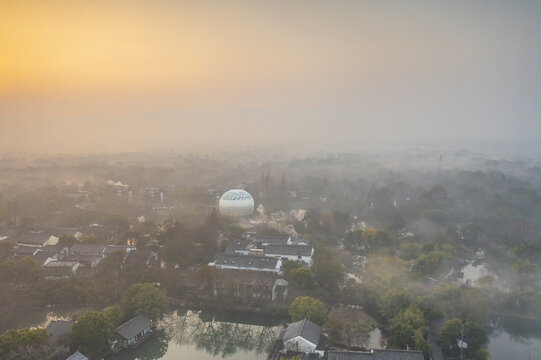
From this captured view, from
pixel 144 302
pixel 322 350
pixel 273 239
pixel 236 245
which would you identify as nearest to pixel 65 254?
pixel 144 302

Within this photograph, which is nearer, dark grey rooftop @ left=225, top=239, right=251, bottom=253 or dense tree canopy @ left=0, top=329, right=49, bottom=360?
dense tree canopy @ left=0, top=329, right=49, bottom=360

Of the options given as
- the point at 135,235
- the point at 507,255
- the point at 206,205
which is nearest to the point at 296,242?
the point at 135,235

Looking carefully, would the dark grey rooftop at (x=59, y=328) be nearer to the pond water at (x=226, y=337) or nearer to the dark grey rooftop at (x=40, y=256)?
the pond water at (x=226, y=337)

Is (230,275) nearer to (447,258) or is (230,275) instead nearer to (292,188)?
(447,258)

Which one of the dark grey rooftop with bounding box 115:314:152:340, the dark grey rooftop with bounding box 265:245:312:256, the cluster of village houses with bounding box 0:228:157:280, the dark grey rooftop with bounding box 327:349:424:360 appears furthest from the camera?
the dark grey rooftop with bounding box 265:245:312:256

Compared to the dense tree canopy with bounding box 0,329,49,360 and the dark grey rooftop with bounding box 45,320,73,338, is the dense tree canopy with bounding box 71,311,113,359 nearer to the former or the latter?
the dark grey rooftop with bounding box 45,320,73,338

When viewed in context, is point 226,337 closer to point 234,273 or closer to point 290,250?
point 234,273

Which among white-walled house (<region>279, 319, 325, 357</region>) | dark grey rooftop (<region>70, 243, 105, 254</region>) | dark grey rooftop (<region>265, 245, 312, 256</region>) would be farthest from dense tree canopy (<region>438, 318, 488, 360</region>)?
dark grey rooftop (<region>70, 243, 105, 254</region>)

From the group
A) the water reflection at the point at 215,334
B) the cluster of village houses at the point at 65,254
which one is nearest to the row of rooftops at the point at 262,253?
the water reflection at the point at 215,334
